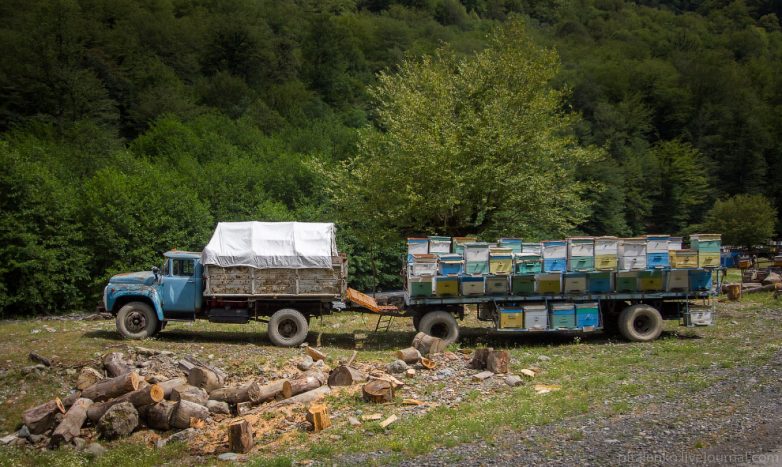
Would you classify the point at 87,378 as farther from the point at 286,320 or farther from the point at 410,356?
the point at 410,356

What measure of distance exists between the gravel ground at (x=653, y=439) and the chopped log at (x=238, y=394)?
3791mm

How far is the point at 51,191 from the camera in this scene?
32.2 metres

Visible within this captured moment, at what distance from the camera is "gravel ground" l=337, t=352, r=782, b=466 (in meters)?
9.52

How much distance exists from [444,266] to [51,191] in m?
22.9

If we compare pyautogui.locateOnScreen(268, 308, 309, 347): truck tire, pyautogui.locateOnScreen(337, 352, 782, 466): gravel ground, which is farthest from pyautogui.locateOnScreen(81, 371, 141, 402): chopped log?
pyautogui.locateOnScreen(337, 352, 782, 466): gravel ground

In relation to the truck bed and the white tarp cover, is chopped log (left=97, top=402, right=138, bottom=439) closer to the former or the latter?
the truck bed

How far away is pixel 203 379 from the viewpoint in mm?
14266

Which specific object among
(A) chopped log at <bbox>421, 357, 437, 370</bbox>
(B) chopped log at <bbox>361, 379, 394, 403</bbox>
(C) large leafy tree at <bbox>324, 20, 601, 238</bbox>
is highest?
(C) large leafy tree at <bbox>324, 20, 601, 238</bbox>

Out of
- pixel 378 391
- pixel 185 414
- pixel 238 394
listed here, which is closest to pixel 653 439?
pixel 378 391

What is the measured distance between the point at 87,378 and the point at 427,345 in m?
7.78

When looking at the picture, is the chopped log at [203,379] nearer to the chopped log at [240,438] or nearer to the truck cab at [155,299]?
the chopped log at [240,438]

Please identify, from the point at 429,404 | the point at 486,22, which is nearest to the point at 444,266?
the point at 429,404

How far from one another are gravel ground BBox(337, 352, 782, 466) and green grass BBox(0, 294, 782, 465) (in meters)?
0.37

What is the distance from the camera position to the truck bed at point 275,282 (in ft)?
59.9
